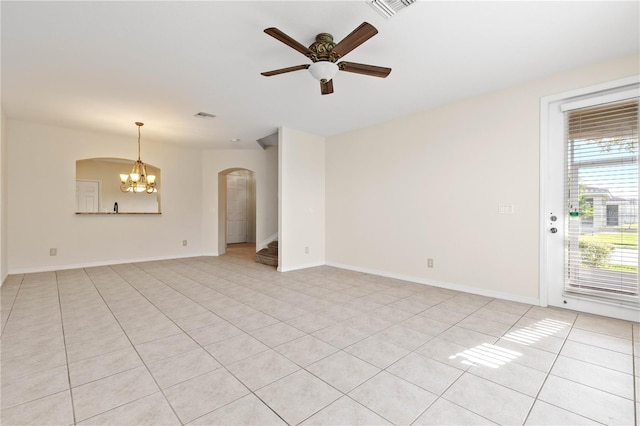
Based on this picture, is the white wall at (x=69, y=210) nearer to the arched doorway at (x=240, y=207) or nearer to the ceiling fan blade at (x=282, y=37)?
the arched doorway at (x=240, y=207)

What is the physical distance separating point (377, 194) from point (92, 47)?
400 cm

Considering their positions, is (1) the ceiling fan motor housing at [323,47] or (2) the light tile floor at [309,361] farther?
(1) the ceiling fan motor housing at [323,47]

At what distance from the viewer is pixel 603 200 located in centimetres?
290

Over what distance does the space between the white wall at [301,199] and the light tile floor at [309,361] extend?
1.67 m

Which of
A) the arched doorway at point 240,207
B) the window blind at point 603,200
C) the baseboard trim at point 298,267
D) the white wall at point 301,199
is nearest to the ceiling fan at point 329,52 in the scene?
the window blind at point 603,200

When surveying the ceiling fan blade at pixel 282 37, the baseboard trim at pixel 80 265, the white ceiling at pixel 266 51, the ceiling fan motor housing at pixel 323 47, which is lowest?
the baseboard trim at pixel 80 265

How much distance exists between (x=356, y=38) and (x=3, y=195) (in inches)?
220

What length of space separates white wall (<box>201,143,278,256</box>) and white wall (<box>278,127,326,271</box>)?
1.37m

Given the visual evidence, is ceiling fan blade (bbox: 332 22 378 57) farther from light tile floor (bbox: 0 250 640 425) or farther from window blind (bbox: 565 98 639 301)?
window blind (bbox: 565 98 639 301)

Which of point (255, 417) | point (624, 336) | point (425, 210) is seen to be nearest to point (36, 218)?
point (255, 417)

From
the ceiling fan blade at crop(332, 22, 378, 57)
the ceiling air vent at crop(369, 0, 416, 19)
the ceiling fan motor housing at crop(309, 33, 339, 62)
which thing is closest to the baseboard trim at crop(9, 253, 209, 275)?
the ceiling fan motor housing at crop(309, 33, 339, 62)

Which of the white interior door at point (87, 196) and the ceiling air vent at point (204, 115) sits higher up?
the ceiling air vent at point (204, 115)

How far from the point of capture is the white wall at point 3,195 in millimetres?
4079

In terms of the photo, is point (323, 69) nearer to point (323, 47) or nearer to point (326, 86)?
point (323, 47)
